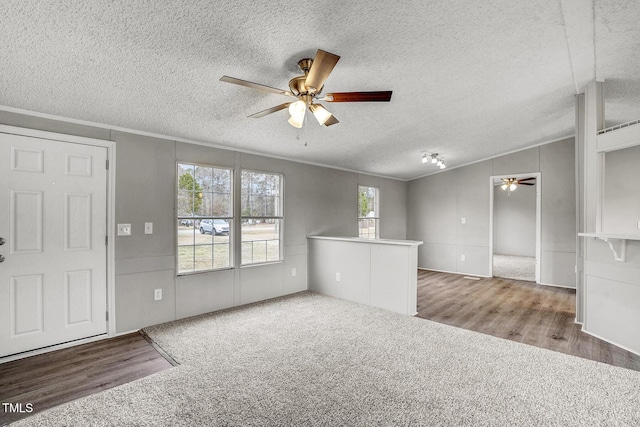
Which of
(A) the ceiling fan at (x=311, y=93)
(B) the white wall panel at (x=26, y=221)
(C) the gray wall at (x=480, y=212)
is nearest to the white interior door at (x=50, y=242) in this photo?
(B) the white wall panel at (x=26, y=221)

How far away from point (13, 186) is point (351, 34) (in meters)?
3.25

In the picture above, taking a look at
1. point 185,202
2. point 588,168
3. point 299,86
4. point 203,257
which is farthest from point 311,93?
point 588,168

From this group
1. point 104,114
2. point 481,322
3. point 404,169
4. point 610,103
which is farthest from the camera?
point 404,169

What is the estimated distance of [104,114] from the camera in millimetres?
2975

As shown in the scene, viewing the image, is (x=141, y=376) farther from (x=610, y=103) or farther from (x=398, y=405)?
(x=610, y=103)

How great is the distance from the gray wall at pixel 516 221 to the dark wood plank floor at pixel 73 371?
10.4m

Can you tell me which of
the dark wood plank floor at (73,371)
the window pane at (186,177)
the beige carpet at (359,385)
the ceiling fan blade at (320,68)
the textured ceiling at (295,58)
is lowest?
the dark wood plank floor at (73,371)

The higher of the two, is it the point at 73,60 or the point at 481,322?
the point at 73,60

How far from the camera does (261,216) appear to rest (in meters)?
4.57

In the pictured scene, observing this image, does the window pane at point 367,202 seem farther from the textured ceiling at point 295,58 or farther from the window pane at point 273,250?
the textured ceiling at point 295,58

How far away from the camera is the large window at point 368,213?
6.44 metres

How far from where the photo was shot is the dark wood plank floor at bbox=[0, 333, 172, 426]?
2168 mm

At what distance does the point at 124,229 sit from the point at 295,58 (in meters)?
2.63

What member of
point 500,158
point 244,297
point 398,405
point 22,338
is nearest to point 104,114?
point 22,338
